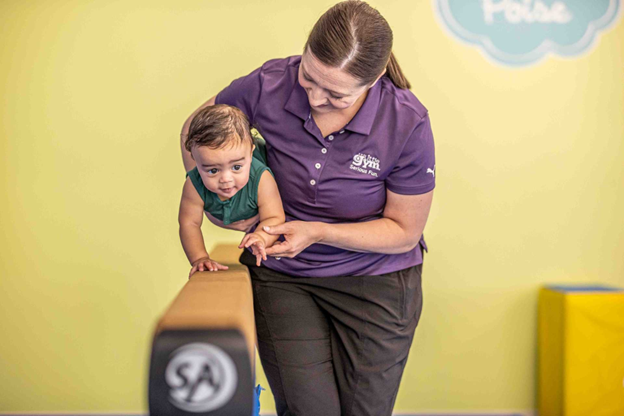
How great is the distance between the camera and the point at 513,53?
315 cm

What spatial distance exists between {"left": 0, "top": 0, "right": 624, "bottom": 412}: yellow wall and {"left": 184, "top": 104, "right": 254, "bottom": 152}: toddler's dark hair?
4.13ft

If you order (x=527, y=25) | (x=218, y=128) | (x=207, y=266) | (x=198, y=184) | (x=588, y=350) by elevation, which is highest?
(x=527, y=25)

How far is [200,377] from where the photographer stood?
1131 mm

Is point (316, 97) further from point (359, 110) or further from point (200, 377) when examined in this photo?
point (200, 377)

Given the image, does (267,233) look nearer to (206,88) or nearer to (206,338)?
(206,338)

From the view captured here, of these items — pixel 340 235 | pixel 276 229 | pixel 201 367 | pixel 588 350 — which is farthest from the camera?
pixel 588 350

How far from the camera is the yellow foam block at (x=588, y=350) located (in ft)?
9.97

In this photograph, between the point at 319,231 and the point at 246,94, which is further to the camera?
the point at 246,94

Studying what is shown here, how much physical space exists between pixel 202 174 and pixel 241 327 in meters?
0.83

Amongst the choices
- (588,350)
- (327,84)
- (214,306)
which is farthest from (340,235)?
(588,350)

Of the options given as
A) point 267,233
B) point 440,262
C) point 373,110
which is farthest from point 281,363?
point 440,262

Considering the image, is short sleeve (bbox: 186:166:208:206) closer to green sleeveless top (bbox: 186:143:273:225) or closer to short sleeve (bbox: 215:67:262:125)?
green sleeveless top (bbox: 186:143:273:225)

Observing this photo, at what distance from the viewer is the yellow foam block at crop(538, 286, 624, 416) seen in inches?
120

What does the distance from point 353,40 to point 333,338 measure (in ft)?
2.96
